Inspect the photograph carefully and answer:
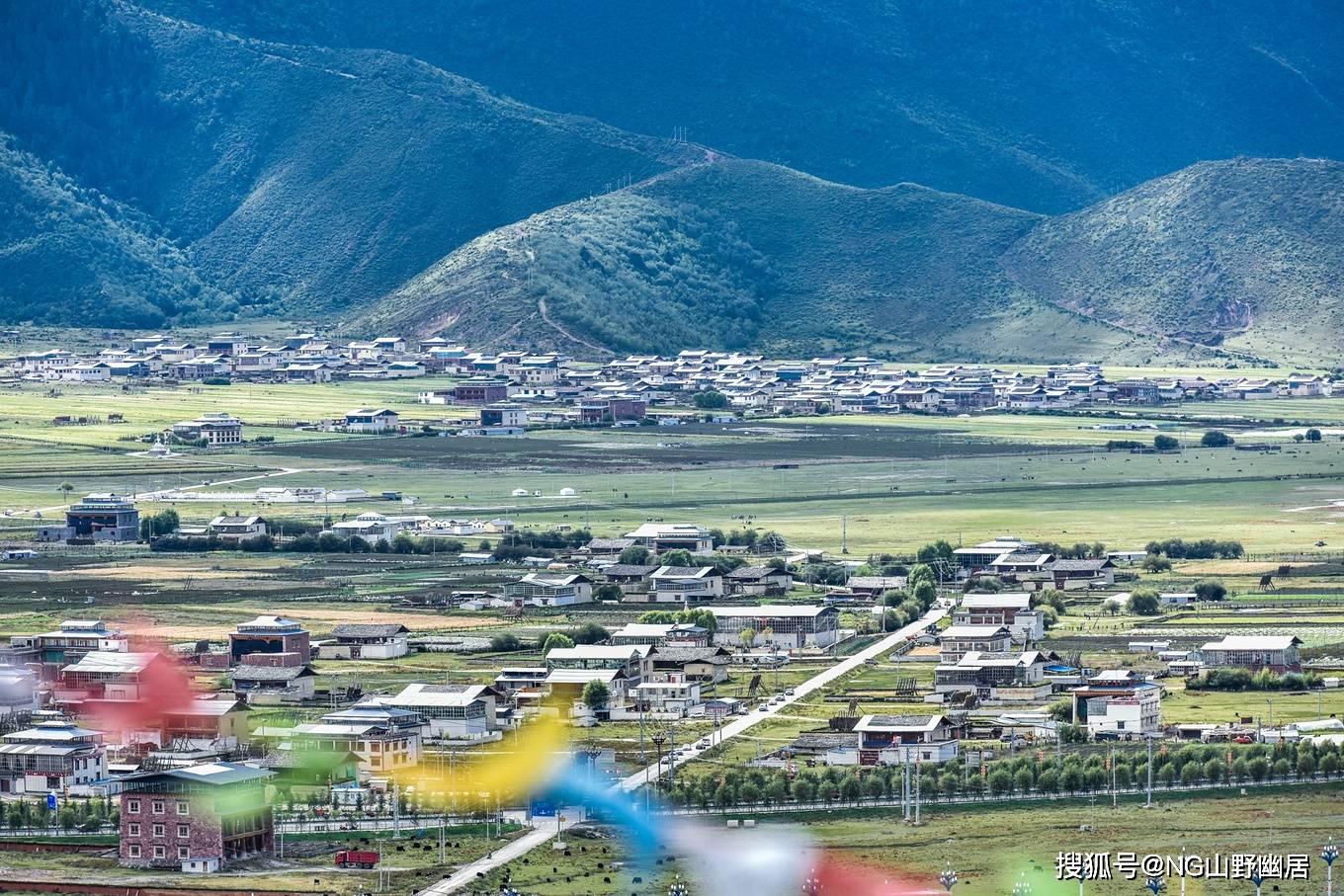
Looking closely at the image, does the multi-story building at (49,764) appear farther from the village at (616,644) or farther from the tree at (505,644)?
the tree at (505,644)

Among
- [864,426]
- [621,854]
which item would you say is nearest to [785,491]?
[864,426]

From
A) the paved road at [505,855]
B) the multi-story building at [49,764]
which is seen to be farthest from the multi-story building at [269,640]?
the paved road at [505,855]

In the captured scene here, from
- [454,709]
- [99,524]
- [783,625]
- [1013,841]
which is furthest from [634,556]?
[1013,841]

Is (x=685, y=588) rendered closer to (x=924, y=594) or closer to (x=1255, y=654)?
(x=924, y=594)

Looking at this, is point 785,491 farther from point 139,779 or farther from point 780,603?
point 139,779

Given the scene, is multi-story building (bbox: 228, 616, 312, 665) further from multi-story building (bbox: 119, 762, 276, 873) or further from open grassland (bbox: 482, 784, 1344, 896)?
open grassland (bbox: 482, 784, 1344, 896)
